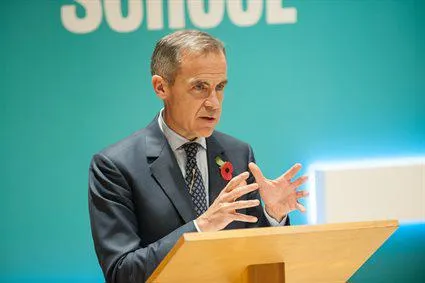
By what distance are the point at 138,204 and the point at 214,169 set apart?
395 mm

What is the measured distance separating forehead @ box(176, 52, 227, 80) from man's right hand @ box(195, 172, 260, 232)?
0.67m

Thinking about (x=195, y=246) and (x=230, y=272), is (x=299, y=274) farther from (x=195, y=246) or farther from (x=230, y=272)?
(x=195, y=246)

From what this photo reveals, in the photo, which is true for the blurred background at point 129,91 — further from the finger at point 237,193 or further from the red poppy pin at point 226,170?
the finger at point 237,193

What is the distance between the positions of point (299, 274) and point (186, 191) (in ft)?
2.49

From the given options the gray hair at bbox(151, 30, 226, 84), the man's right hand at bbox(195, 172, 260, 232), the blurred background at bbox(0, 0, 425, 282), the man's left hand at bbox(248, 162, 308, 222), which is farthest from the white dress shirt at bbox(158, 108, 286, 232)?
the blurred background at bbox(0, 0, 425, 282)

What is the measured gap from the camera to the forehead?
3.18 m

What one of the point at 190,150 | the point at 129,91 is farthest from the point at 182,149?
the point at 129,91

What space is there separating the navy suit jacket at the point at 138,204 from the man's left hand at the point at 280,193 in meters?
0.12

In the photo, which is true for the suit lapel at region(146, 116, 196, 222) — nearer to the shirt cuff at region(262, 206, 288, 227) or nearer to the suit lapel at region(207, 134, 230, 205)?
the suit lapel at region(207, 134, 230, 205)

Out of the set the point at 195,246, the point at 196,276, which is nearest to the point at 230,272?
the point at 196,276

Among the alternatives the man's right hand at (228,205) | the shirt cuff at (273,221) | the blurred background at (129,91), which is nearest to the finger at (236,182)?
the man's right hand at (228,205)

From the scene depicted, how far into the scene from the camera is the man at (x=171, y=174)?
9.78 ft

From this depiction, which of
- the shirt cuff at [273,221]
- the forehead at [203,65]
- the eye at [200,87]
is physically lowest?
the shirt cuff at [273,221]

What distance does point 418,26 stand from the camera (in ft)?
18.5
